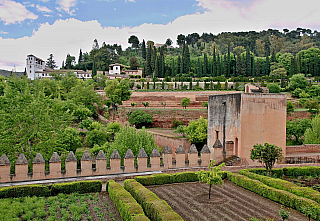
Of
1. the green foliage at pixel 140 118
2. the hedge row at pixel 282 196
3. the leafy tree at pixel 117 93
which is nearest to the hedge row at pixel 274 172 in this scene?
the hedge row at pixel 282 196

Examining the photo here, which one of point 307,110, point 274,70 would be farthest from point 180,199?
point 274,70

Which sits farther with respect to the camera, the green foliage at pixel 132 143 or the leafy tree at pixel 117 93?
the leafy tree at pixel 117 93

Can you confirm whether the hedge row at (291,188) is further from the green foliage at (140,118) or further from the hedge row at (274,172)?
the green foliage at (140,118)

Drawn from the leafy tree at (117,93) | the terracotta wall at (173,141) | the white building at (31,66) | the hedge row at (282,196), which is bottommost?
the terracotta wall at (173,141)

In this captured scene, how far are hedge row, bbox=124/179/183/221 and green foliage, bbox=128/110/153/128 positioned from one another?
2901 centimetres

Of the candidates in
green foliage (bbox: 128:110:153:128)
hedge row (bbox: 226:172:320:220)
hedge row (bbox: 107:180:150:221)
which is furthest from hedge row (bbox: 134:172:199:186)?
green foliage (bbox: 128:110:153:128)

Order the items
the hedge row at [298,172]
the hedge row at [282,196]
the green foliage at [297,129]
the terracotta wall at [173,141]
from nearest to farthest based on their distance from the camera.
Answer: the hedge row at [282,196] < the hedge row at [298,172] < the terracotta wall at [173,141] < the green foliage at [297,129]

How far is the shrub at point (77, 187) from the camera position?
1095 cm

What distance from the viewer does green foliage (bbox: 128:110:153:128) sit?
39.8 m

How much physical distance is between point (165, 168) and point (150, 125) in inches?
1080

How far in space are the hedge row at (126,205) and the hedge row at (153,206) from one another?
35cm

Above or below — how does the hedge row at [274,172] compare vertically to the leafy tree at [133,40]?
below

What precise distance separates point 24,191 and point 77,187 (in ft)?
6.44

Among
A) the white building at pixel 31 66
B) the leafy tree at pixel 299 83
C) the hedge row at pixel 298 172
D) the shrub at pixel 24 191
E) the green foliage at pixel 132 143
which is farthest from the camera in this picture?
the white building at pixel 31 66
